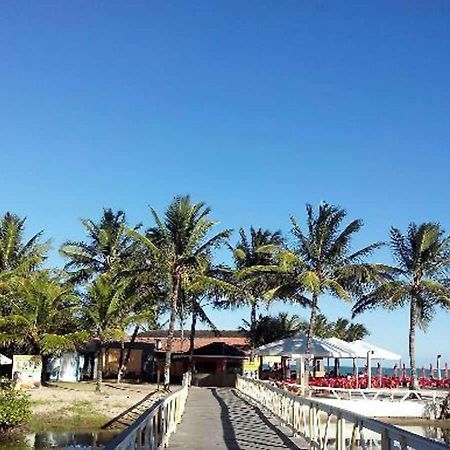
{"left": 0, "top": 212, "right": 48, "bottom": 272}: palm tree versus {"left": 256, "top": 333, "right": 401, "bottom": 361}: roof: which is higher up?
{"left": 0, "top": 212, "right": 48, "bottom": 272}: palm tree

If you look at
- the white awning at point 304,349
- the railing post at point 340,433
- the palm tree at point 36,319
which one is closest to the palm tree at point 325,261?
the white awning at point 304,349

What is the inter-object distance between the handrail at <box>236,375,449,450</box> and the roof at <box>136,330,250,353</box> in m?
33.1

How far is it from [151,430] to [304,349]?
78.3 feet

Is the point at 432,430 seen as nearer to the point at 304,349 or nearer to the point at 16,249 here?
the point at 304,349

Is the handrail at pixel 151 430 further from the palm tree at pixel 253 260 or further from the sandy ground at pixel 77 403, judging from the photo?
the palm tree at pixel 253 260

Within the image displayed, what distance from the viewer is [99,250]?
40562 millimetres

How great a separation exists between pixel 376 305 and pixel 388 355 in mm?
2778

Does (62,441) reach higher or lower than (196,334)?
lower

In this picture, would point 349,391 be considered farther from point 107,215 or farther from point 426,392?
point 107,215

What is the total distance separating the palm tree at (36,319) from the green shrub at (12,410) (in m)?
7.70

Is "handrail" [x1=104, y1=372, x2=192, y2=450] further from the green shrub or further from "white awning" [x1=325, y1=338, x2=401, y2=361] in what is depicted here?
"white awning" [x1=325, y1=338, x2=401, y2=361]

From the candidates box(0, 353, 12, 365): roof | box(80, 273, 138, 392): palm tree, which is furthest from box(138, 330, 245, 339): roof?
box(80, 273, 138, 392): palm tree

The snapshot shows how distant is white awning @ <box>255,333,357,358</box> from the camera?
31656 millimetres

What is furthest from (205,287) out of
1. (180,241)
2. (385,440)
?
(385,440)
